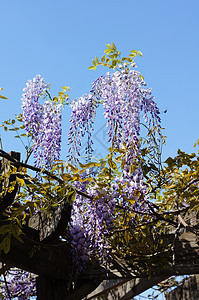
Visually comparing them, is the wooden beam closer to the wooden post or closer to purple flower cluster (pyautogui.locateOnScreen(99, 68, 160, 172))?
the wooden post

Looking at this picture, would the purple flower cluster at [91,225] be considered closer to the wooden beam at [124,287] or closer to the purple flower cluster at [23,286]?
the wooden beam at [124,287]

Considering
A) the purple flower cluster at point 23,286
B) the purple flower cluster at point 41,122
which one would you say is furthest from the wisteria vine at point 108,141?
the purple flower cluster at point 23,286

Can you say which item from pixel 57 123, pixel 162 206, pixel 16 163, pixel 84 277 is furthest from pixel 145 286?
pixel 16 163

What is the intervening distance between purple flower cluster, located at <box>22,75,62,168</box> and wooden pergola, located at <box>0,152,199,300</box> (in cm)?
33

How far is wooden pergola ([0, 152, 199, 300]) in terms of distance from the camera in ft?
8.39

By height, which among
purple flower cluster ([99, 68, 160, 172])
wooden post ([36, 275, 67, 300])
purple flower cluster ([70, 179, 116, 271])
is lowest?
A: wooden post ([36, 275, 67, 300])

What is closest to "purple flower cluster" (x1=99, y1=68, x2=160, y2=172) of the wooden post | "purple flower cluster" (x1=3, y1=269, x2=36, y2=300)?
the wooden post

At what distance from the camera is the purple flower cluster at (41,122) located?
2465 mm

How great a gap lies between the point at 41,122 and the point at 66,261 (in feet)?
3.04

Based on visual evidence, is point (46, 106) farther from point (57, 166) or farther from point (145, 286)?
point (145, 286)

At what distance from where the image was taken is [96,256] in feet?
8.86

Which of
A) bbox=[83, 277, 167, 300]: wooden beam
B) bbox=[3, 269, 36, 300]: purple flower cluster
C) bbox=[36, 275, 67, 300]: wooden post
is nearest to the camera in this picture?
bbox=[36, 275, 67, 300]: wooden post

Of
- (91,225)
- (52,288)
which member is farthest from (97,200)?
(52,288)

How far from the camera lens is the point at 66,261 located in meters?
2.82
